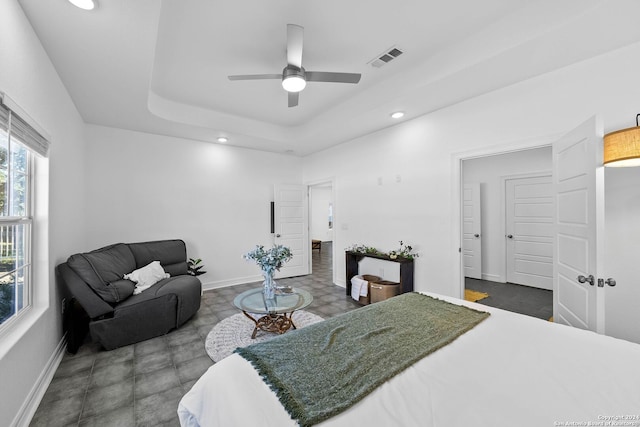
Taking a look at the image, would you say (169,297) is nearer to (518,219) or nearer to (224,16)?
(224,16)

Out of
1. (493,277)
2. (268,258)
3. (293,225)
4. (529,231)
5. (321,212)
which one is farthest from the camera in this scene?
(321,212)

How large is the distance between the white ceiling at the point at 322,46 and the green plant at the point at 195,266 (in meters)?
2.32

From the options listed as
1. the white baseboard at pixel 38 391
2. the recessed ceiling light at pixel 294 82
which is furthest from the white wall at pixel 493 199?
the white baseboard at pixel 38 391

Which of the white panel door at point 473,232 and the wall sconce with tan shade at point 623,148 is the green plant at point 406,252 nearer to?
the wall sconce with tan shade at point 623,148

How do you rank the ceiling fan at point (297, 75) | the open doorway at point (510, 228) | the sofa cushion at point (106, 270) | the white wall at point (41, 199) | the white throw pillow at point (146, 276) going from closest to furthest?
the white wall at point (41, 199) < the ceiling fan at point (297, 75) < the sofa cushion at point (106, 270) < the white throw pillow at point (146, 276) < the open doorway at point (510, 228)

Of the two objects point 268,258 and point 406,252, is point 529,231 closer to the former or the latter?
point 406,252

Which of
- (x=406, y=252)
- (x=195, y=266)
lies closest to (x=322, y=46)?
(x=406, y=252)

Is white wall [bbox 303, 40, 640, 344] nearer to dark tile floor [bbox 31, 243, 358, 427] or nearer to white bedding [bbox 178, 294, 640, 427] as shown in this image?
white bedding [bbox 178, 294, 640, 427]

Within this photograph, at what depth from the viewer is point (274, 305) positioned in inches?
110

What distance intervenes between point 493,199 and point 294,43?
4.95m

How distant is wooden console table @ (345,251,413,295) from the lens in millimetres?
3652

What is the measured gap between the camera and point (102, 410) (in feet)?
6.16

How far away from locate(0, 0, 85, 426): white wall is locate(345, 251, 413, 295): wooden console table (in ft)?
11.6

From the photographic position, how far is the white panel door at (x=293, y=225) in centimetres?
555
